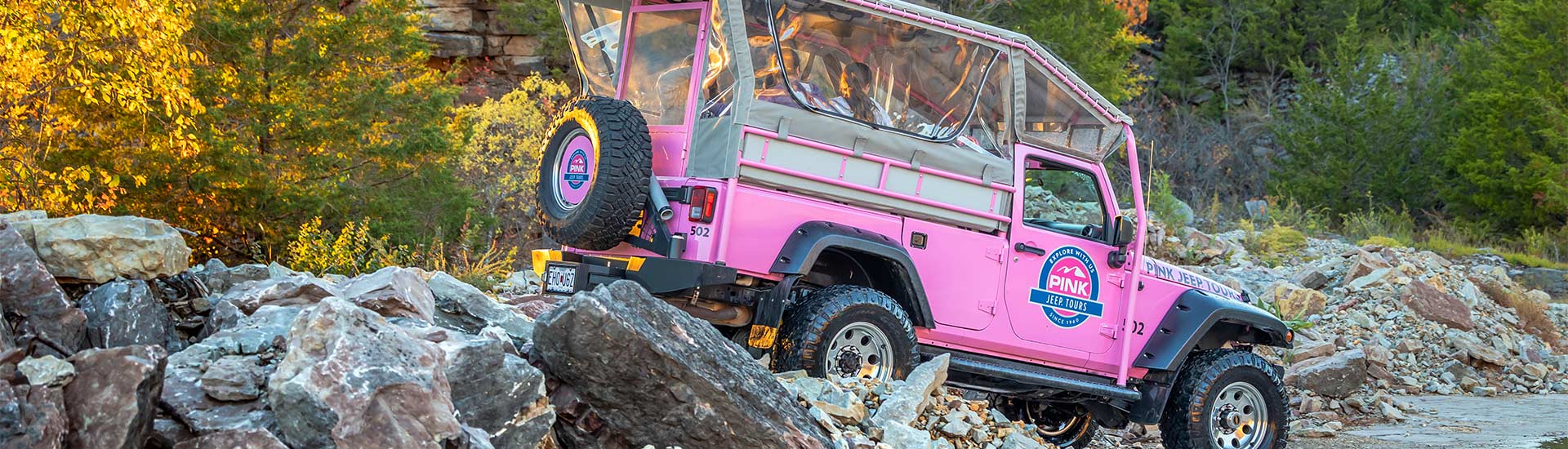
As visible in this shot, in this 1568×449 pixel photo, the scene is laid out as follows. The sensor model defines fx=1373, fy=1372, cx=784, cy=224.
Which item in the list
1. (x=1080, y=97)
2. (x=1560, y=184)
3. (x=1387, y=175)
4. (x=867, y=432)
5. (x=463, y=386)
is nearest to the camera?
(x=463, y=386)

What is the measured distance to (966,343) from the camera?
8188 mm

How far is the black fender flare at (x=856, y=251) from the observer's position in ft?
23.8

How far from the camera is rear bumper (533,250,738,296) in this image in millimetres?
7160

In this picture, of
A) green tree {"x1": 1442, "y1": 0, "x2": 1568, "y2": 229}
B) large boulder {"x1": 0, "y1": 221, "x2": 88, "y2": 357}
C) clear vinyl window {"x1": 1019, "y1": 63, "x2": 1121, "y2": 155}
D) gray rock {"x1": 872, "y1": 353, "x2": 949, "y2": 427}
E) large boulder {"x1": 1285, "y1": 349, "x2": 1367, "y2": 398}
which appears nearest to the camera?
large boulder {"x1": 0, "y1": 221, "x2": 88, "y2": 357}

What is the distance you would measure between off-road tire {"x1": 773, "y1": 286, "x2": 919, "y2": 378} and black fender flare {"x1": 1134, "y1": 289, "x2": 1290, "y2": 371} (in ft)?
6.99

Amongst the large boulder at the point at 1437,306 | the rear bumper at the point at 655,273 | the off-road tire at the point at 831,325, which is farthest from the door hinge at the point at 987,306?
the large boulder at the point at 1437,306

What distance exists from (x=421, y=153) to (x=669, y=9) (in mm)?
9085

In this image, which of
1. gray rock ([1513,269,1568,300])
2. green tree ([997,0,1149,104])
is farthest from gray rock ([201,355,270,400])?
green tree ([997,0,1149,104])

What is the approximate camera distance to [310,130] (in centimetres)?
1533

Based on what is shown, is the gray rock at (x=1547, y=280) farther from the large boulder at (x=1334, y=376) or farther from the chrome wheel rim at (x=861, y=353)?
the chrome wheel rim at (x=861, y=353)

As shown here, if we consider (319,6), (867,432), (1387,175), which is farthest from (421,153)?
(1387,175)

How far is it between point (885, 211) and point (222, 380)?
4.00 meters

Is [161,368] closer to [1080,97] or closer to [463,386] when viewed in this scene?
[463,386]

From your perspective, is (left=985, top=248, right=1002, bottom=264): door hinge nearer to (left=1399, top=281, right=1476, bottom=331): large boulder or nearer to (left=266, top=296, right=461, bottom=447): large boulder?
(left=266, top=296, right=461, bottom=447): large boulder
